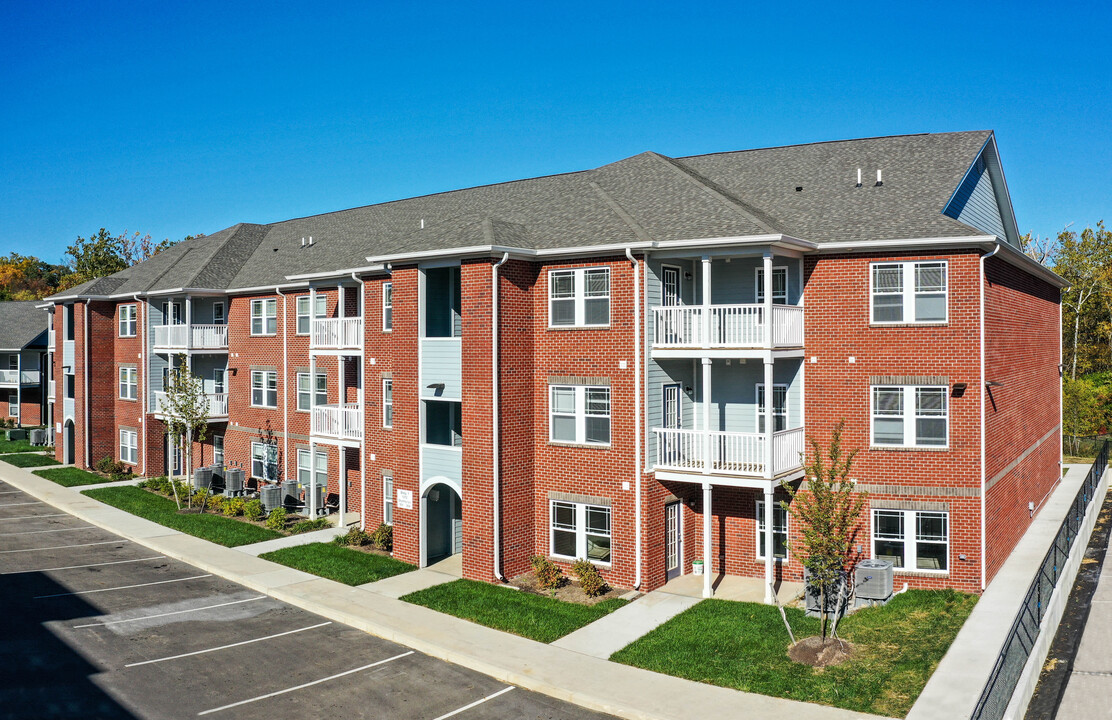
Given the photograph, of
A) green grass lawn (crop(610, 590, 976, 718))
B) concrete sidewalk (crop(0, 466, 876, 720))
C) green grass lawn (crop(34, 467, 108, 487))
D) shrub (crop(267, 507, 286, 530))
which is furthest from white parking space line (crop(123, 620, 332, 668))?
green grass lawn (crop(34, 467, 108, 487))

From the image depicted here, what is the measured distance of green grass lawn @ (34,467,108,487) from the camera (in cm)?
3694

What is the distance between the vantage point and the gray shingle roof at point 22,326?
5706 centimetres

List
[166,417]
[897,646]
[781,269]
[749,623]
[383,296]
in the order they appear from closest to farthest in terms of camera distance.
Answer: [897,646] → [749,623] → [781,269] → [383,296] → [166,417]

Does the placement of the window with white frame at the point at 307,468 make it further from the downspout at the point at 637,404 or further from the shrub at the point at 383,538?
the downspout at the point at 637,404

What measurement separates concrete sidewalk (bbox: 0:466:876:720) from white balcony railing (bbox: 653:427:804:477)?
582 centimetres

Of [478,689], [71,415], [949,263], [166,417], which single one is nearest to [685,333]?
[949,263]

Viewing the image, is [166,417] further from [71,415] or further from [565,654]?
[565,654]

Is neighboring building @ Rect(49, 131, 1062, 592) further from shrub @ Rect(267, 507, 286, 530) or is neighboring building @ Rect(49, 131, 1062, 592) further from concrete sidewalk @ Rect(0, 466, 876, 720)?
shrub @ Rect(267, 507, 286, 530)

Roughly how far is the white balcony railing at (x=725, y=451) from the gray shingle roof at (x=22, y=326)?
165 ft

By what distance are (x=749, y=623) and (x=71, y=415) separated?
1517 inches

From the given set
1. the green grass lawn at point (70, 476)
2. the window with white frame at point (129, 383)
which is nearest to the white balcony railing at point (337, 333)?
the window with white frame at point (129, 383)

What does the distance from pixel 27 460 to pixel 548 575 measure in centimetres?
3668

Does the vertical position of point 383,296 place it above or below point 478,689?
above

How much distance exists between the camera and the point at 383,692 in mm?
14562
